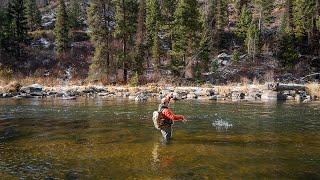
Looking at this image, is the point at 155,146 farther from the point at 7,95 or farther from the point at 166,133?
the point at 7,95

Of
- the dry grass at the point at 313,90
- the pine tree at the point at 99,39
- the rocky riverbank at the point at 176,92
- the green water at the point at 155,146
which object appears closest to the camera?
the green water at the point at 155,146

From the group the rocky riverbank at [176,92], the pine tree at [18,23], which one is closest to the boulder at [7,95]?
the rocky riverbank at [176,92]

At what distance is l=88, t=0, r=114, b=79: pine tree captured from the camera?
47.9 m

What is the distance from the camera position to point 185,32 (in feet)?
163

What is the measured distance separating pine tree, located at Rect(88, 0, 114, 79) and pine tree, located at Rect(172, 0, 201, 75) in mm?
7480

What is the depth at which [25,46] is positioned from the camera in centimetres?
6606

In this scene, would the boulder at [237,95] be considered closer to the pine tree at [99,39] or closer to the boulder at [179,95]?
the boulder at [179,95]

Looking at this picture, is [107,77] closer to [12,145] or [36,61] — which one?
[36,61]

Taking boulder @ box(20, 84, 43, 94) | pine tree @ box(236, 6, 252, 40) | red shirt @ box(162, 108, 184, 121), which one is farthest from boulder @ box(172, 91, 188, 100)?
pine tree @ box(236, 6, 252, 40)

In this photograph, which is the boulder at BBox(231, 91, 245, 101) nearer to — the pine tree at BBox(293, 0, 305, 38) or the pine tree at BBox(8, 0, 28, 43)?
the pine tree at BBox(293, 0, 305, 38)

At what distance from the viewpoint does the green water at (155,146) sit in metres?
11.3

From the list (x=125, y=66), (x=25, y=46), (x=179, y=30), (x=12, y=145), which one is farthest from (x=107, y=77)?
(x=12, y=145)

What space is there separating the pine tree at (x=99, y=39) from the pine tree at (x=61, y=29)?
39.3ft

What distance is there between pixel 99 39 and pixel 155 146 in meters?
35.8
